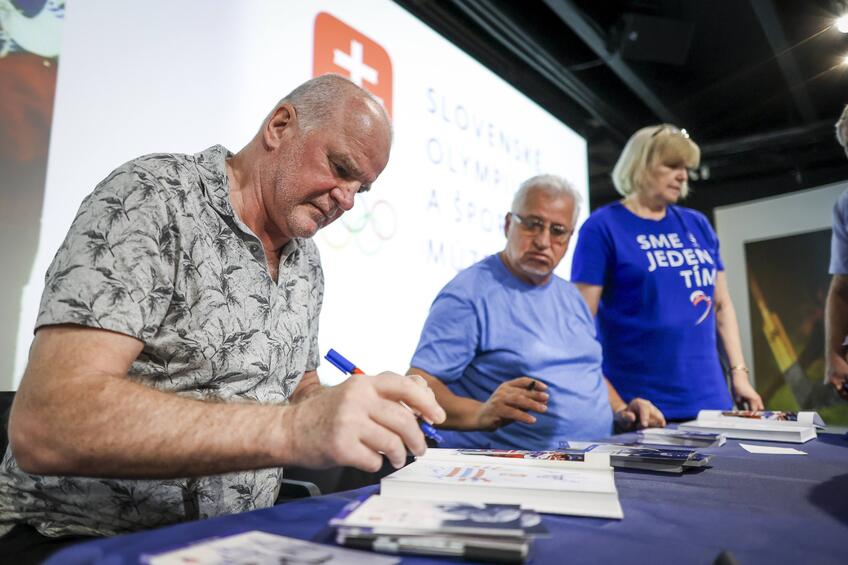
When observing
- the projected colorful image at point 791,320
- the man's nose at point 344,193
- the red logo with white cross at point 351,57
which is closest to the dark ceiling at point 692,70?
the red logo with white cross at point 351,57

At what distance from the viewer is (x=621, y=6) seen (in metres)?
4.23

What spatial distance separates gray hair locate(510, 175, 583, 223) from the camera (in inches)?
75.0

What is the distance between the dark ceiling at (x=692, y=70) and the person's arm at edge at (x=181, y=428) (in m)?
2.74

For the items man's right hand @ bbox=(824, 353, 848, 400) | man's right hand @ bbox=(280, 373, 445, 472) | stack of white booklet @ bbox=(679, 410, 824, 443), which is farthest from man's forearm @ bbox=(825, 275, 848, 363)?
man's right hand @ bbox=(280, 373, 445, 472)

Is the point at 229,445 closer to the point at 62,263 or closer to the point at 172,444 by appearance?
the point at 172,444

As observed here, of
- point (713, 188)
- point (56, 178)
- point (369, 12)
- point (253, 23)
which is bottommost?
point (56, 178)

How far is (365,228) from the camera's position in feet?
8.03

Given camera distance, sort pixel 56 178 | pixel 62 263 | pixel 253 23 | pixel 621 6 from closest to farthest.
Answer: pixel 62 263
pixel 56 178
pixel 253 23
pixel 621 6

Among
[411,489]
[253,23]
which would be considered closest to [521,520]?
[411,489]

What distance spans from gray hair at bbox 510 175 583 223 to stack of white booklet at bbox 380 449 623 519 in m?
1.17

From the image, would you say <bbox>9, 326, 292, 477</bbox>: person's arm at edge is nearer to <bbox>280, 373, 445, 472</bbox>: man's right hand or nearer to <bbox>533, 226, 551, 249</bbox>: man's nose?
<bbox>280, 373, 445, 472</bbox>: man's right hand

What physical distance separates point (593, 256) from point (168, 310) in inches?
63.9

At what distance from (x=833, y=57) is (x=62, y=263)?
5.72 m

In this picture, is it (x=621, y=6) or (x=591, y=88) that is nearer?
(x=621, y=6)
